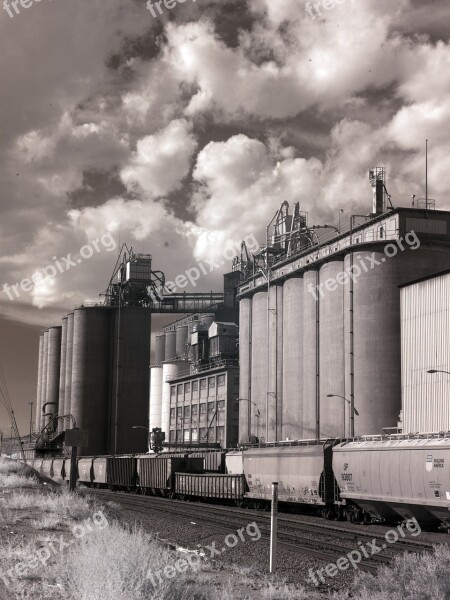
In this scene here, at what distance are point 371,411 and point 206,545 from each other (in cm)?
4174

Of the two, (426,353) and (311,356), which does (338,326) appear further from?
(426,353)

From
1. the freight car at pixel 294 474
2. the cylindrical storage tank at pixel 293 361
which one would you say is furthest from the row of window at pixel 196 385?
the freight car at pixel 294 474

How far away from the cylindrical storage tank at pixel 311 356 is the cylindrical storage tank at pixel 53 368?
66012 mm

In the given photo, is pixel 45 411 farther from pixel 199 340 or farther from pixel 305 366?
pixel 305 366

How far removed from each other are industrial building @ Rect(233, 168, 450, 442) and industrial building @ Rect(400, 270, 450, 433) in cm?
494

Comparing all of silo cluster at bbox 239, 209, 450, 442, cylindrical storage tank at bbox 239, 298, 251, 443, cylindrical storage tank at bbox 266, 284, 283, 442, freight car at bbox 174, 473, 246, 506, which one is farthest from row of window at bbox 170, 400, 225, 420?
freight car at bbox 174, 473, 246, 506

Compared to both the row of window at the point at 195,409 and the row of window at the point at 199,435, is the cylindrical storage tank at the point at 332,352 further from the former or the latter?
the row of window at the point at 195,409

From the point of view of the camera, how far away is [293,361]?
79.1 meters

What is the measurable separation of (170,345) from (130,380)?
4719 centimetres

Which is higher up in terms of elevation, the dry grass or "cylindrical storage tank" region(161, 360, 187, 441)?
"cylindrical storage tank" region(161, 360, 187, 441)

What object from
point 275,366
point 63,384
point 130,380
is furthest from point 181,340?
point 275,366

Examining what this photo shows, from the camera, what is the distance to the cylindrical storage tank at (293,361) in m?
78.0

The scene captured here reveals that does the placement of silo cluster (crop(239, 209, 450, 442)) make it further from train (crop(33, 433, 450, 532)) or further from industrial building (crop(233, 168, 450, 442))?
train (crop(33, 433, 450, 532))

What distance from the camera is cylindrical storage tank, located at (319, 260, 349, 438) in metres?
68.0
